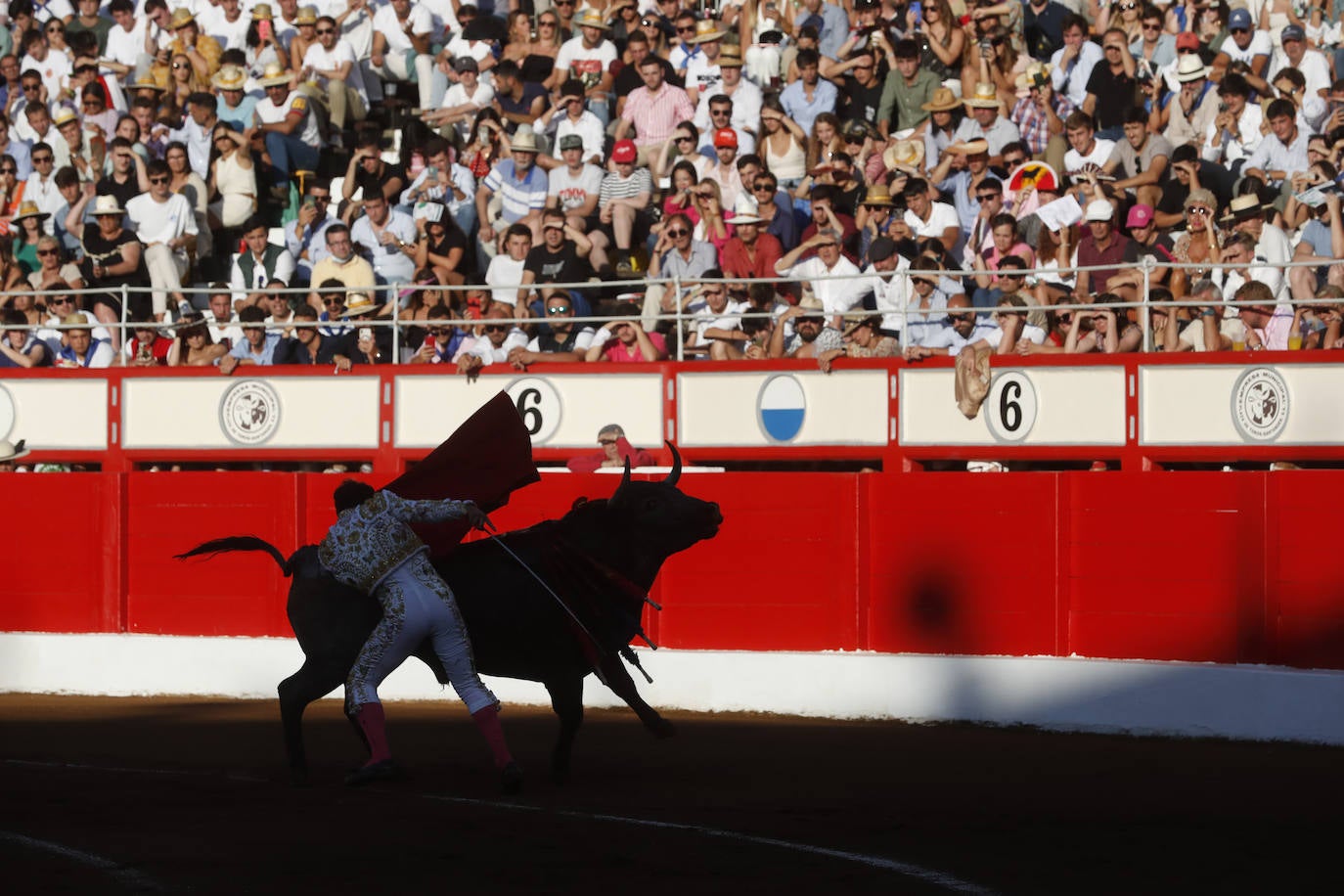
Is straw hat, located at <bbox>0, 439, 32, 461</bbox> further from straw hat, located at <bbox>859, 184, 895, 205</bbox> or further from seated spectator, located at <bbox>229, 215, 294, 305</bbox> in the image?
straw hat, located at <bbox>859, 184, 895, 205</bbox>

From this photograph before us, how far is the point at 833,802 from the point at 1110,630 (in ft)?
13.5

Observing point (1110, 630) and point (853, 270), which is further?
point (853, 270)

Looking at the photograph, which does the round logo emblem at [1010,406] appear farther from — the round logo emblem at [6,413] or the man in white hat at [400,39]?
the round logo emblem at [6,413]

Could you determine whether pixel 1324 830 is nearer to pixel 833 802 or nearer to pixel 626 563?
pixel 833 802

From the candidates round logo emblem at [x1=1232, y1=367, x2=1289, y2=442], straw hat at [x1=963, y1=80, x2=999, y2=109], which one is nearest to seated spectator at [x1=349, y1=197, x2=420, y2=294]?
straw hat at [x1=963, y1=80, x2=999, y2=109]

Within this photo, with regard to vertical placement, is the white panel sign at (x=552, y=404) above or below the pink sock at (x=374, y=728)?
above

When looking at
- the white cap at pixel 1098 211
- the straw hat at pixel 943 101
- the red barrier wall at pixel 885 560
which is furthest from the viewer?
the straw hat at pixel 943 101

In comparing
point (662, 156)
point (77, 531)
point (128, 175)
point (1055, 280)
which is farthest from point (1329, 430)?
point (128, 175)

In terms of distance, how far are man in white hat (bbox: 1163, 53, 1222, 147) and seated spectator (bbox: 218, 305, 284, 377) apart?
7212 millimetres

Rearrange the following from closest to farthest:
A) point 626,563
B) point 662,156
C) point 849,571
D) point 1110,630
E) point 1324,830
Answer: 1. point 1324,830
2. point 626,563
3. point 1110,630
4. point 849,571
5. point 662,156

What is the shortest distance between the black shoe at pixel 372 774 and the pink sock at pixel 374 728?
0.9 inches

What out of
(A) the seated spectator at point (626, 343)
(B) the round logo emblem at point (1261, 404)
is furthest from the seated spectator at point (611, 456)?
(B) the round logo emblem at point (1261, 404)

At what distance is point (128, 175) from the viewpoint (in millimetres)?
17688

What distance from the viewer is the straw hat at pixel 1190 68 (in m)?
15.0
